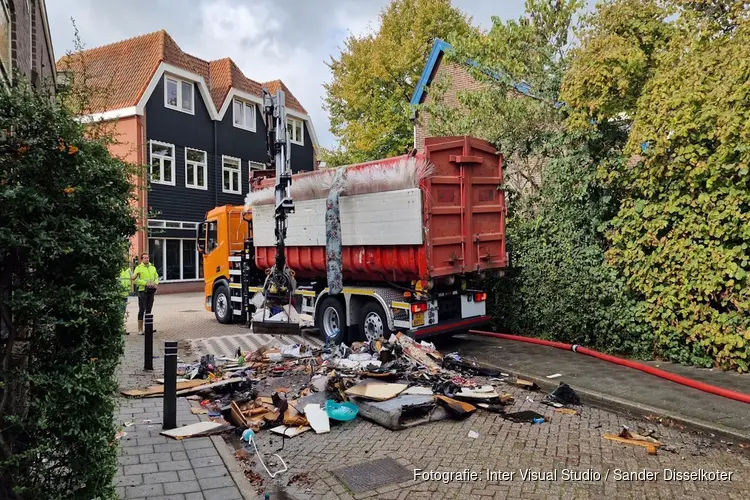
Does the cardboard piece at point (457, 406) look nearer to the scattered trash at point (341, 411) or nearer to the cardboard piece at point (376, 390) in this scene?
the cardboard piece at point (376, 390)

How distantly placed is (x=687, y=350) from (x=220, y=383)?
21.2 feet

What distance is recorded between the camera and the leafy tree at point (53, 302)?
2783mm

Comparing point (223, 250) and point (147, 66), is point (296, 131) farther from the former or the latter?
point (223, 250)

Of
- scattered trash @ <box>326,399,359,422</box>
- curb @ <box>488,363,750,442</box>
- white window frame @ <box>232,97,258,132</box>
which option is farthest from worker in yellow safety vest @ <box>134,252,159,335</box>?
white window frame @ <box>232,97,258,132</box>

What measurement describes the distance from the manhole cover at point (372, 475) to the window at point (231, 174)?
25615mm

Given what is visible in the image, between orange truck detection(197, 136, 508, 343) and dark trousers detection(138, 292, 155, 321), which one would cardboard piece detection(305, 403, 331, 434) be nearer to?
orange truck detection(197, 136, 508, 343)

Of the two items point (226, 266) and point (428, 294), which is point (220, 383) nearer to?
point (428, 294)

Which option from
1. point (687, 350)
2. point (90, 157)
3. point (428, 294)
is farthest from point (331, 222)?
point (90, 157)

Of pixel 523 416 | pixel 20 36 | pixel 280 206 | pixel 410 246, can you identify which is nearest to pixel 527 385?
pixel 523 416

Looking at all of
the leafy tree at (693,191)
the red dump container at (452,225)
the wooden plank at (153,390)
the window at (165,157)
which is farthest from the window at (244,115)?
the wooden plank at (153,390)

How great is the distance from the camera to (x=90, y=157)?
3.04 m

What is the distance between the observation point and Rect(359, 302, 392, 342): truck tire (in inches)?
376

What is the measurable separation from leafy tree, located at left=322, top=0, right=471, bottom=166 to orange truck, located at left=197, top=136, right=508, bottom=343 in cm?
1594

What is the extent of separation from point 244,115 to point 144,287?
63.9ft
